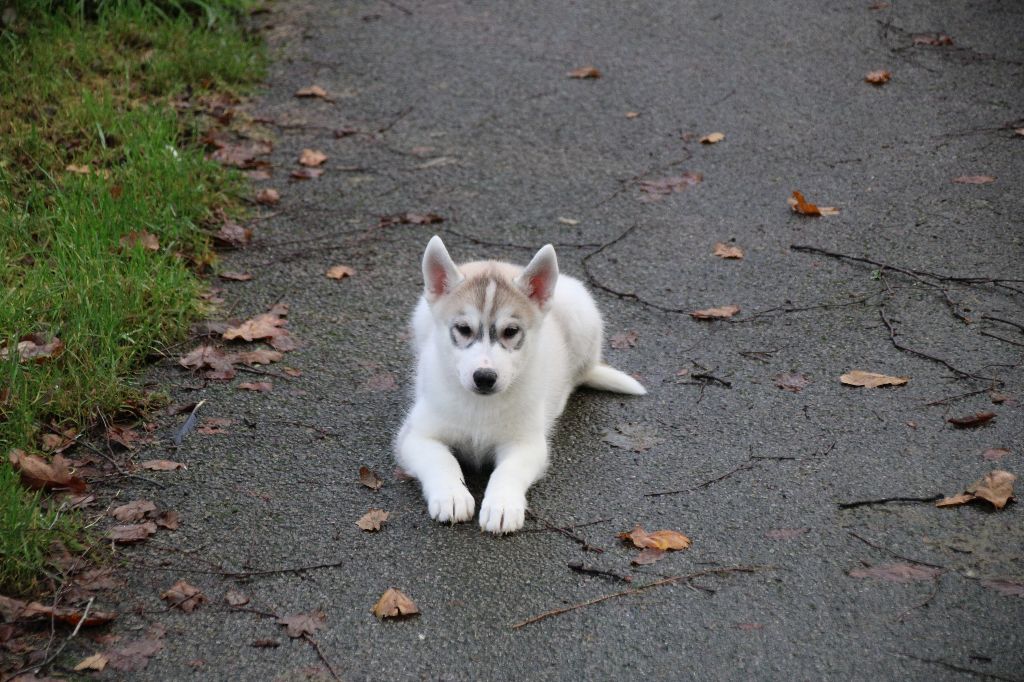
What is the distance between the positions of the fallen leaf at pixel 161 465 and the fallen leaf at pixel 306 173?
3229mm

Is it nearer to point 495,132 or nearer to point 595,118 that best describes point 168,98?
point 495,132

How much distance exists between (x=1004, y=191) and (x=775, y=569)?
3984 millimetres

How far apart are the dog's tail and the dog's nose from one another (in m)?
1.01

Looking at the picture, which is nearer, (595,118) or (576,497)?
(576,497)

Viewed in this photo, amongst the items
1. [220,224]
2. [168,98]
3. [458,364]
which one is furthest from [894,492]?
[168,98]

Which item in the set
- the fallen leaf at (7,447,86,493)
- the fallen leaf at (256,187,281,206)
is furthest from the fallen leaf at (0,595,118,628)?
the fallen leaf at (256,187,281,206)

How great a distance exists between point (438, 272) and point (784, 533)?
5.75 feet

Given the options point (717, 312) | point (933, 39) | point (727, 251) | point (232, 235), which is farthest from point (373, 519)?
point (933, 39)

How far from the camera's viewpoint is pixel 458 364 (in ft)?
13.9

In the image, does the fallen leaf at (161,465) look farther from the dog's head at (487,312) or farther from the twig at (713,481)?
the twig at (713,481)

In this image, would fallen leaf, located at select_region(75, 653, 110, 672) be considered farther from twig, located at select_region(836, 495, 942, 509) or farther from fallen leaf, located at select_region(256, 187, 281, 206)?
fallen leaf, located at select_region(256, 187, 281, 206)

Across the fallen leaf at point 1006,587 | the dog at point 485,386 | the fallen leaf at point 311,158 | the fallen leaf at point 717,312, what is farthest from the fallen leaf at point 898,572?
the fallen leaf at point 311,158

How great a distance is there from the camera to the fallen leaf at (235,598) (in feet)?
11.9

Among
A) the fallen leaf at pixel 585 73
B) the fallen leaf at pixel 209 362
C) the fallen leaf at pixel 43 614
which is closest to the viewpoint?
the fallen leaf at pixel 43 614
